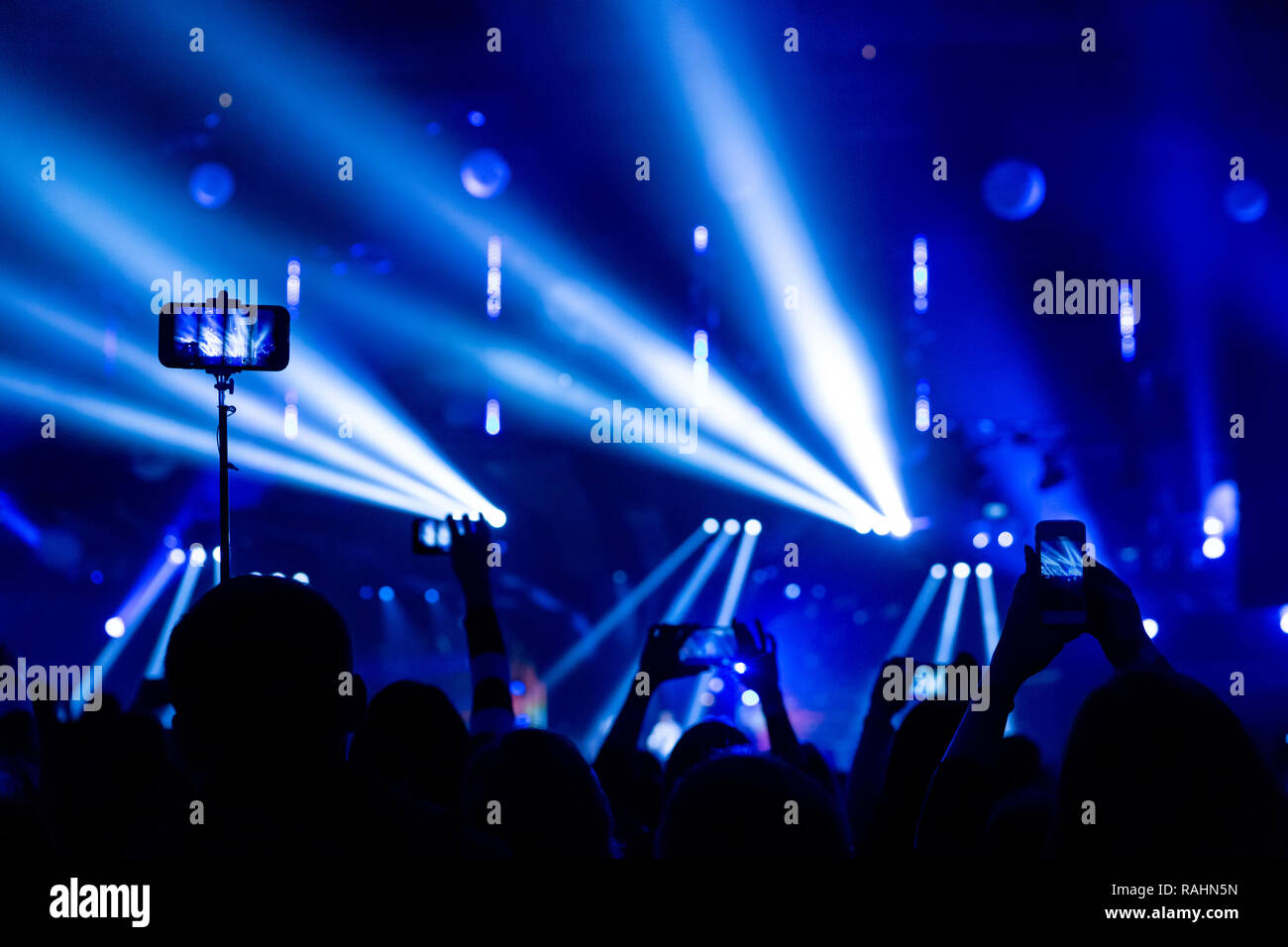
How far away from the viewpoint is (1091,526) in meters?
10.3

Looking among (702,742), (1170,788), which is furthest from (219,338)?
(1170,788)

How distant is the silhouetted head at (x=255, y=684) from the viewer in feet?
4.25

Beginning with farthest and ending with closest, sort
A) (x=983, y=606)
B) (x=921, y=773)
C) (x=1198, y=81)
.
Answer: (x=983, y=606) < (x=1198, y=81) < (x=921, y=773)

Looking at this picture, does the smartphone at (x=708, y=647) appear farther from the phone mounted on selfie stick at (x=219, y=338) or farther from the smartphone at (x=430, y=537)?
the phone mounted on selfie stick at (x=219, y=338)

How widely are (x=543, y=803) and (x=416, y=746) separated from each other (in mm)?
868

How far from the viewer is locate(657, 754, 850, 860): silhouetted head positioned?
124 cm

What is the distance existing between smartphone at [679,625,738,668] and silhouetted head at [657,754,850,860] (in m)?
1.33

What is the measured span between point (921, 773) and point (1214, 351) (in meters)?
8.46

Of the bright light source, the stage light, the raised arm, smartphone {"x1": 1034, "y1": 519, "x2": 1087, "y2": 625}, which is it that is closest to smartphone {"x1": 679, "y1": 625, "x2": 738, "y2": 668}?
the raised arm

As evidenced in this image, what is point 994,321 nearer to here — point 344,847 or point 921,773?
point 921,773

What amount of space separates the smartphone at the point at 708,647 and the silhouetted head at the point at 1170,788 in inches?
54.9

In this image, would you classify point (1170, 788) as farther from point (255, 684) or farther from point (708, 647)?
point (708, 647)
